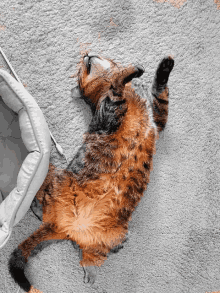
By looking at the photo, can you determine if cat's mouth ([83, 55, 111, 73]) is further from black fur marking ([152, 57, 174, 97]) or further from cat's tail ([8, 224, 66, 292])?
cat's tail ([8, 224, 66, 292])

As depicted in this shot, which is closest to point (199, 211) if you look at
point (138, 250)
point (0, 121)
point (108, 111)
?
point (138, 250)

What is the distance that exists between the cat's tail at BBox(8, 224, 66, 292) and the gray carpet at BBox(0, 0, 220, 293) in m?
0.18

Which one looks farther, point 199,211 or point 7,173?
point 199,211

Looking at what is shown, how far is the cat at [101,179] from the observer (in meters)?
0.91

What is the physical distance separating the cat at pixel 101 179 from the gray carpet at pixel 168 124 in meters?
0.21

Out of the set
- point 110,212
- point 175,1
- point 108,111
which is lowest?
point 110,212

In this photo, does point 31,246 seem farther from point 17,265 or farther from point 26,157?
point 26,157

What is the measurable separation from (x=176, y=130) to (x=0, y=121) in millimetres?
893

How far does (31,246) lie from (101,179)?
0.43 meters

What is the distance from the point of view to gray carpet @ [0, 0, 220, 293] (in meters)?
1.16

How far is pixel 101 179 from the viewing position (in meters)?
0.92

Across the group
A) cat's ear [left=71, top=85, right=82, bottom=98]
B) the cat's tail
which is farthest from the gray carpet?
the cat's tail

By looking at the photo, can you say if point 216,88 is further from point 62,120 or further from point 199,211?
point 62,120

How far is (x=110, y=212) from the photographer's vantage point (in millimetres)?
919
